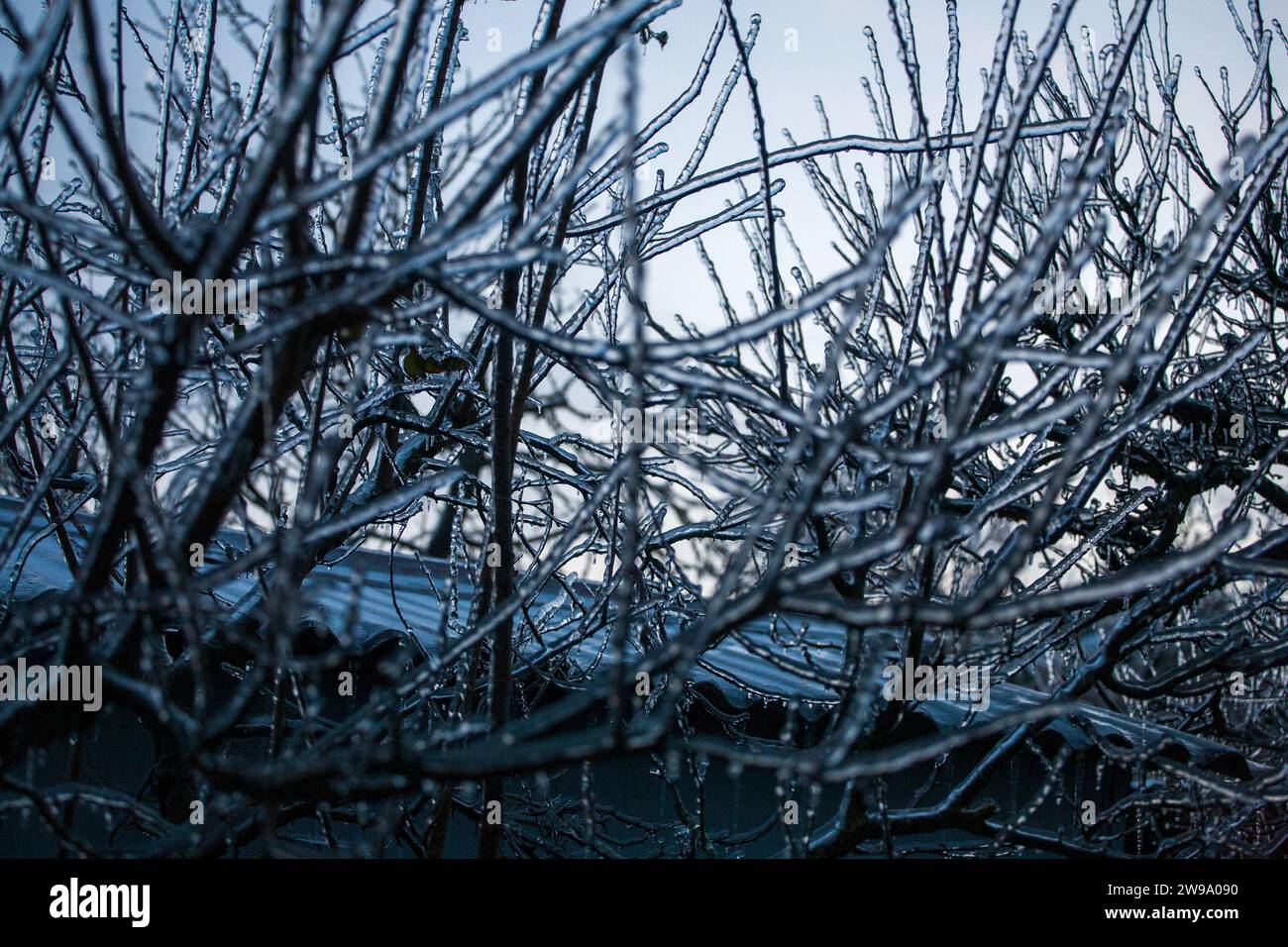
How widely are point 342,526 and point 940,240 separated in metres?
1.18

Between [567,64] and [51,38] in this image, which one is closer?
[51,38]

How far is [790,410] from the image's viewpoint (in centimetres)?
144

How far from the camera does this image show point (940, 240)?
180cm

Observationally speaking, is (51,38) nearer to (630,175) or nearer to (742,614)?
(630,175)

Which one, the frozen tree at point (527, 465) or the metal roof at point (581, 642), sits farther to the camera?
the metal roof at point (581, 642)

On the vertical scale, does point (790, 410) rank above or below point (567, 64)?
below

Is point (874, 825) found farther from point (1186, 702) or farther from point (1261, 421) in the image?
point (1186, 702)

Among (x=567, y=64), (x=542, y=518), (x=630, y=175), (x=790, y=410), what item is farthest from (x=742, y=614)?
(x=542, y=518)

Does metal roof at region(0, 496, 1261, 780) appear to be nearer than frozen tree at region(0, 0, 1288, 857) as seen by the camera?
No

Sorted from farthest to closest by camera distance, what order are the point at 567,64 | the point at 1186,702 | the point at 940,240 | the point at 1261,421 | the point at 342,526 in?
the point at 1186,702, the point at 1261,421, the point at 940,240, the point at 342,526, the point at 567,64

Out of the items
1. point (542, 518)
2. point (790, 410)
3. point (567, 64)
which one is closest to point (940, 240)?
point (790, 410)
